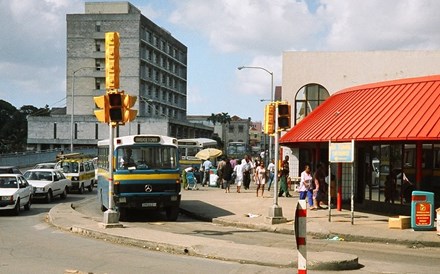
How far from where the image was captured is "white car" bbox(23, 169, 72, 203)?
28.4m

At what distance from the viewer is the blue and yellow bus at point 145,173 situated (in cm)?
1816

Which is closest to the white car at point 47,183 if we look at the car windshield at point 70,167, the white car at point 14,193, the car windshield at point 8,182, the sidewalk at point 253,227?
the car windshield at point 70,167

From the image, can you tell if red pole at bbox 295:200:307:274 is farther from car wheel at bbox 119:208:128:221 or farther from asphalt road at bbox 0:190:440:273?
car wheel at bbox 119:208:128:221

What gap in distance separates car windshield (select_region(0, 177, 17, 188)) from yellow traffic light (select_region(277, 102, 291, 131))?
11.3 metres

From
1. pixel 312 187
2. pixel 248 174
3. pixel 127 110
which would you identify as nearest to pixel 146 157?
pixel 127 110

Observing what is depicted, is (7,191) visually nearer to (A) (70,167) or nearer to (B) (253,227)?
(B) (253,227)

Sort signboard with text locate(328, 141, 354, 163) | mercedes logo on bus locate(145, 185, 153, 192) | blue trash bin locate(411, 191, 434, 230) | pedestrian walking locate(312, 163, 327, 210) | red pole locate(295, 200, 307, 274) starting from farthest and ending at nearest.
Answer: pedestrian walking locate(312, 163, 327, 210) → mercedes logo on bus locate(145, 185, 153, 192) → signboard with text locate(328, 141, 354, 163) → blue trash bin locate(411, 191, 434, 230) → red pole locate(295, 200, 307, 274)

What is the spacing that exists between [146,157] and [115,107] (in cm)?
363

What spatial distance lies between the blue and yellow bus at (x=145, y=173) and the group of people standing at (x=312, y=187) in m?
4.87

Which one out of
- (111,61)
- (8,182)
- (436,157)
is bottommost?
(8,182)

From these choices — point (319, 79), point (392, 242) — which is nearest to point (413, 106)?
point (392, 242)

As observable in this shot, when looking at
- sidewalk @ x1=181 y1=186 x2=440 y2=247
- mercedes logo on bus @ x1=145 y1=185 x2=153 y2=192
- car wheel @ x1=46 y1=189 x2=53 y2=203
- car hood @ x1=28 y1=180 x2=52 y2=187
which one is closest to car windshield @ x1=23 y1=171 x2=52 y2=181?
car hood @ x1=28 y1=180 x2=52 y2=187

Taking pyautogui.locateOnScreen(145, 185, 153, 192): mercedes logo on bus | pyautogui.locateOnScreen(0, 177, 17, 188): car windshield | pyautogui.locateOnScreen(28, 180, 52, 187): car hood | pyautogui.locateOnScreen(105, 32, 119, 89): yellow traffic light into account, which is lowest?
pyautogui.locateOnScreen(28, 180, 52, 187): car hood

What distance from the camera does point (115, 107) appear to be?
1530 centimetres
